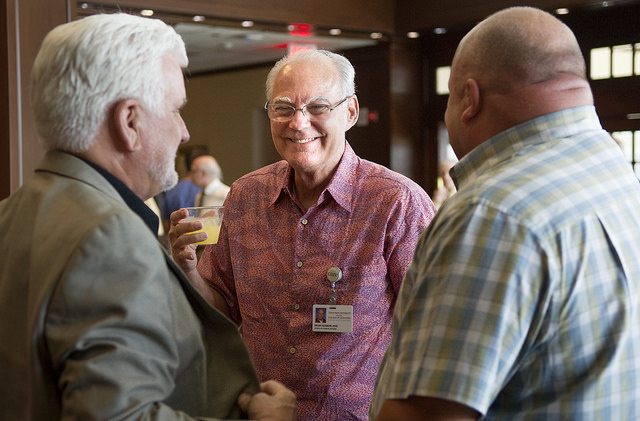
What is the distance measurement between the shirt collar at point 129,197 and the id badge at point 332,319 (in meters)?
0.73

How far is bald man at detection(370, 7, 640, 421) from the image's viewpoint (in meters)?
1.20

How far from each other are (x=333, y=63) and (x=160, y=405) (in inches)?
54.6

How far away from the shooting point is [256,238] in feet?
7.43

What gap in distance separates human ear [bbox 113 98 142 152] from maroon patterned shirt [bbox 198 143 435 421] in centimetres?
89

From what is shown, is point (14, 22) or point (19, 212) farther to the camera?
point (14, 22)

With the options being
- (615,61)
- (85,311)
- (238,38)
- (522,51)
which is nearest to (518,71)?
(522,51)

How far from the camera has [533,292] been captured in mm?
1200

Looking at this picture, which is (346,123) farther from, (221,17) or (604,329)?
(221,17)

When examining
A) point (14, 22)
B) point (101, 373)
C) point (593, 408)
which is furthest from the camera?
point (14, 22)

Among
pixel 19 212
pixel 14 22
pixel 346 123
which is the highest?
pixel 14 22

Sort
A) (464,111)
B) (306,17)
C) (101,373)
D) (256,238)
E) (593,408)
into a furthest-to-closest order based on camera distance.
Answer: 1. (306,17)
2. (256,238)
3. (464,111)
4. (593,408)
5. (101,373)

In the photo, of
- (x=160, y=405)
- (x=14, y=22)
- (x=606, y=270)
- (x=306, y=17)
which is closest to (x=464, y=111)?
(x=606, y=270)

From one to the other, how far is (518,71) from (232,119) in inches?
466

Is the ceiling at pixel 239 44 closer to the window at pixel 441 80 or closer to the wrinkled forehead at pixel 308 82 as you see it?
the window at pixel 441 80
